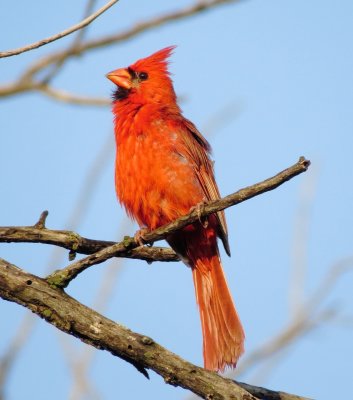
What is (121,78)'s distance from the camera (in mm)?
5582

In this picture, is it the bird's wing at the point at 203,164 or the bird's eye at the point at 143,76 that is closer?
the bird's wing at the point at 203,164

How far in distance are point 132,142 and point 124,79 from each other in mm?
1017

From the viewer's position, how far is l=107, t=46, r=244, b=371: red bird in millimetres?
4488

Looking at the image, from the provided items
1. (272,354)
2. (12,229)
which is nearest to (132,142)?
(12,229)

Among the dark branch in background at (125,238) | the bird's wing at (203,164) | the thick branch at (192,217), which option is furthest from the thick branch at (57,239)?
the bird's wing at (203,164)

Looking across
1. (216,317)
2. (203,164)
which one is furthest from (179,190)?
(216,317)

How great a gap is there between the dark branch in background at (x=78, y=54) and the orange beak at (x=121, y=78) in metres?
1.49

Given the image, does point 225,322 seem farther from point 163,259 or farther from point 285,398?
point 285,398

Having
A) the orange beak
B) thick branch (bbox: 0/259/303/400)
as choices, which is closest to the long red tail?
thick branch (bbox: 0/259/303/400)

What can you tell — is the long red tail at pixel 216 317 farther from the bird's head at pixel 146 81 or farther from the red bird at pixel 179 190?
the bird's head at pixel 146 81

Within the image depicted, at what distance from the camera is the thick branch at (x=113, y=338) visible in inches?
116

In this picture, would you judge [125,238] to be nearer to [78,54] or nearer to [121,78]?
[78,54]

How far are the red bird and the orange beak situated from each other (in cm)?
45

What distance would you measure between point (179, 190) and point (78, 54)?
1.27 meters
